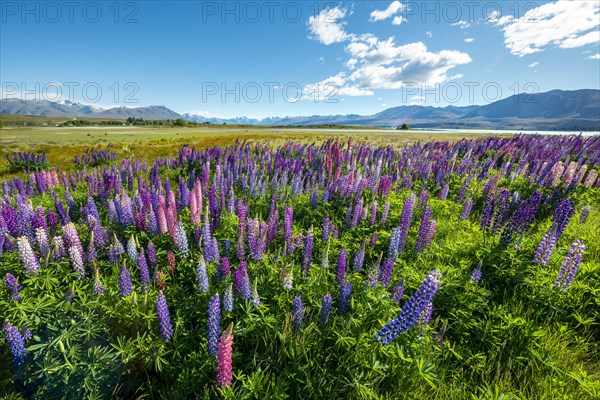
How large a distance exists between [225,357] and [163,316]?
3.01 ft

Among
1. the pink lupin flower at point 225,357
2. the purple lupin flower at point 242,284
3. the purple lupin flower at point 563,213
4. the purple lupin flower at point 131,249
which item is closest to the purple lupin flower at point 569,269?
the purple lupin flower at point 563,213

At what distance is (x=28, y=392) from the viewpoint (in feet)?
8.89

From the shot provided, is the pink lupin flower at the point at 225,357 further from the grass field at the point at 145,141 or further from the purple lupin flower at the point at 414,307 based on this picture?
the grass field at the point at 145,141

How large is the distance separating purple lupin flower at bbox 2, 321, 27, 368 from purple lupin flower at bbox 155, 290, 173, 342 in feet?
4.07

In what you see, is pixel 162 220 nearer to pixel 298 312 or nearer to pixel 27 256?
pixel 27 256

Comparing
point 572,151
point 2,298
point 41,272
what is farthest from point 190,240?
point 572,151

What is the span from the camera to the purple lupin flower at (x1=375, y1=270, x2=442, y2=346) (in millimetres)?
2404

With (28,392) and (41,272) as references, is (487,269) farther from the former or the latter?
(41,272)

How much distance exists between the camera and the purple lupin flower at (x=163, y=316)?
9.15 feet

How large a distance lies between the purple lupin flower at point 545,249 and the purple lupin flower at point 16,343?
6.40 m

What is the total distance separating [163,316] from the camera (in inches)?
111

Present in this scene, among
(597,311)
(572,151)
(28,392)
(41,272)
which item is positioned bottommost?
(28,392)

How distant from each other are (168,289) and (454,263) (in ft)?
14.9

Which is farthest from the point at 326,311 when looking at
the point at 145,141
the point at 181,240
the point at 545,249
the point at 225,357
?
the point at 145,141
